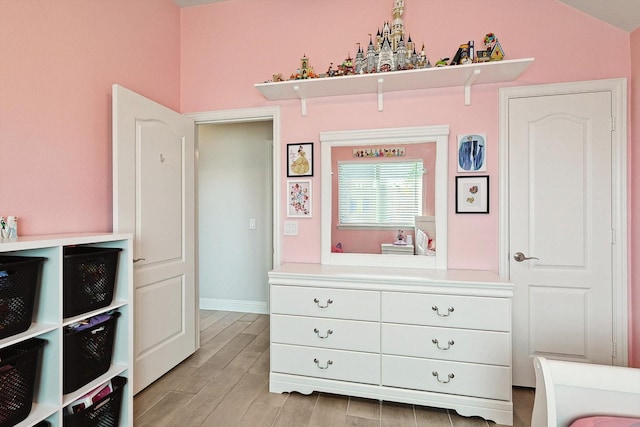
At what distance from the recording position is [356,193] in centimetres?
242

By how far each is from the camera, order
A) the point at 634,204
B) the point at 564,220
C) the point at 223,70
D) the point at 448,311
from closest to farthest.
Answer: the point at 448,311, the point at 634,204, the point at 564,220, the point at 223,70

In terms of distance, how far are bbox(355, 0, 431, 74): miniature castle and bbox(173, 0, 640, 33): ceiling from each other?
990mm

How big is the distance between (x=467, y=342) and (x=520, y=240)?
0.84m

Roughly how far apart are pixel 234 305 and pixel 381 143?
2724mm

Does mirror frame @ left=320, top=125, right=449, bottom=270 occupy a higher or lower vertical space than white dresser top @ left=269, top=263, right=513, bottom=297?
higher

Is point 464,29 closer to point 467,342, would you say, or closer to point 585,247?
point 585,247

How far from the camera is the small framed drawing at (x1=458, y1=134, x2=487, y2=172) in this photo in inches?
88.2

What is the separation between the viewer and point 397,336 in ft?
6.48

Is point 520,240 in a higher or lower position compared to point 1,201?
lower

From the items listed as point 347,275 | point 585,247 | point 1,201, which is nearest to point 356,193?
point 347,275

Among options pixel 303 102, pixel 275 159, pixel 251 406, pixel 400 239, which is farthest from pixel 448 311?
A: pixel 303 102

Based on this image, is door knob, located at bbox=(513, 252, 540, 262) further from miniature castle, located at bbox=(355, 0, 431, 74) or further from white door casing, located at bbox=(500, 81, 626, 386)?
miniature castle, located at bbox=(355, 0, 431, 74)

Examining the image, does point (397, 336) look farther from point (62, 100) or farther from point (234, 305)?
point (234, 305)

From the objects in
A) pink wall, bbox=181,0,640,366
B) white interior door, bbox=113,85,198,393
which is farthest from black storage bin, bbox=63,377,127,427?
pink wall, bbox=181,0,640,366
